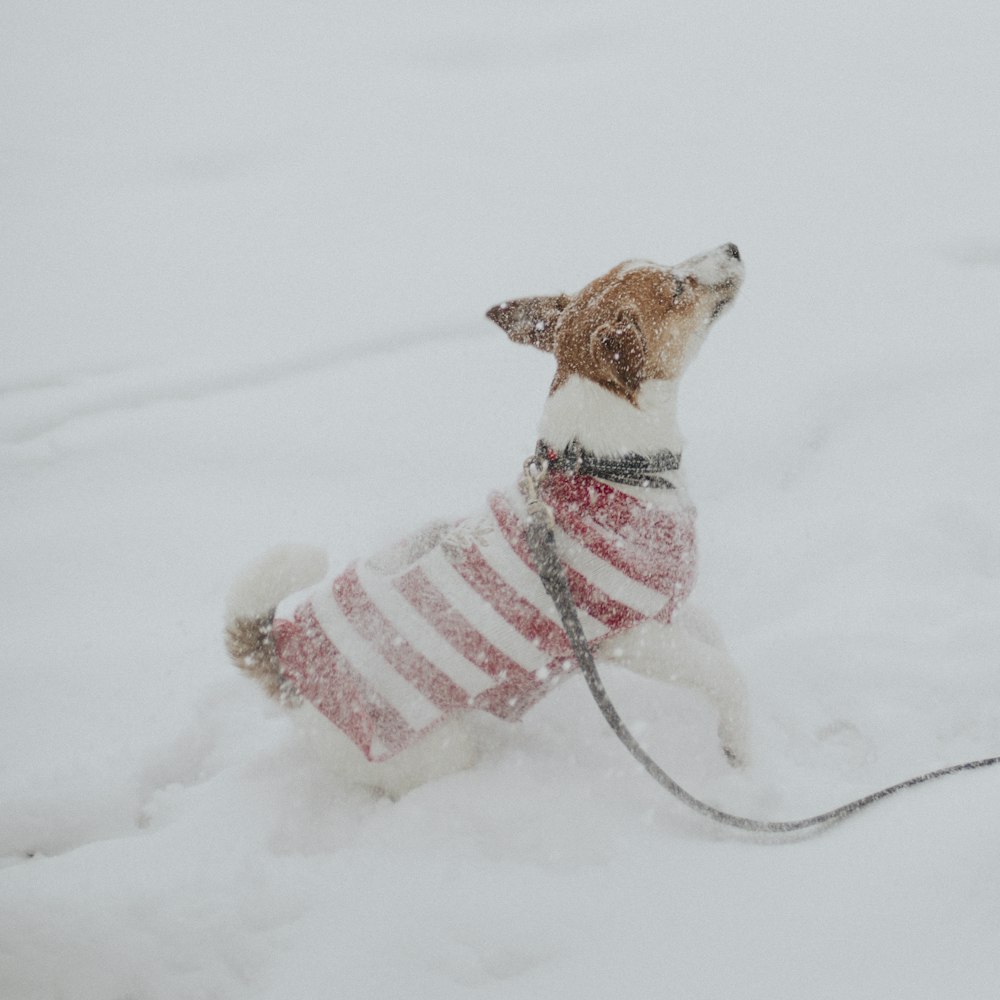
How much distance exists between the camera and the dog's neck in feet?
4.72

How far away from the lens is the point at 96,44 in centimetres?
554

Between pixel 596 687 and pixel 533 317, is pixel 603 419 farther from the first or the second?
pixel 596 687

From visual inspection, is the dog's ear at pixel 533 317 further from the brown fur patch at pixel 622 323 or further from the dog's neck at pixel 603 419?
the dog's neck at pixel 603 419

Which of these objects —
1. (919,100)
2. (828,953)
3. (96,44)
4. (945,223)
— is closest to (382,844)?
(828,953)

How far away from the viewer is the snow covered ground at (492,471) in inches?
50.6

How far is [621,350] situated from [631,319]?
8cm

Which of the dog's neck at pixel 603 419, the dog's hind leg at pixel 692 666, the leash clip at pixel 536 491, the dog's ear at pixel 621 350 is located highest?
the dog's ear at pixel 621 350

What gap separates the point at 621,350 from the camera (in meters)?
1.38

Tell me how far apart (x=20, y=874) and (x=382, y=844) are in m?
0.66

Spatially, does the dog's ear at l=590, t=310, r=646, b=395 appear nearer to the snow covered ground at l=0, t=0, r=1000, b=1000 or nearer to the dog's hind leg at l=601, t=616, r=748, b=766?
the dog's hind leg at l=601, t=616, r=748, b=766

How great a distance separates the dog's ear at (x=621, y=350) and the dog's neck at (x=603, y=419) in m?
0.04

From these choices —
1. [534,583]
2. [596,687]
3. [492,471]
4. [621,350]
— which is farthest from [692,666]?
[492,471]

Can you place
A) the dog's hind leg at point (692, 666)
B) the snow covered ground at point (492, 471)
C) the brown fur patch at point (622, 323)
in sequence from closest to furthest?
the snow covered ground at point (492, 471)
the brown fur patch at point (622, 323)
the dog's hind leg at point (692, 666)

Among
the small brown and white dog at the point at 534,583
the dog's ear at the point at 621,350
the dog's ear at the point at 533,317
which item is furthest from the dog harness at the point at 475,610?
the dog's ear at the point at 533,317
